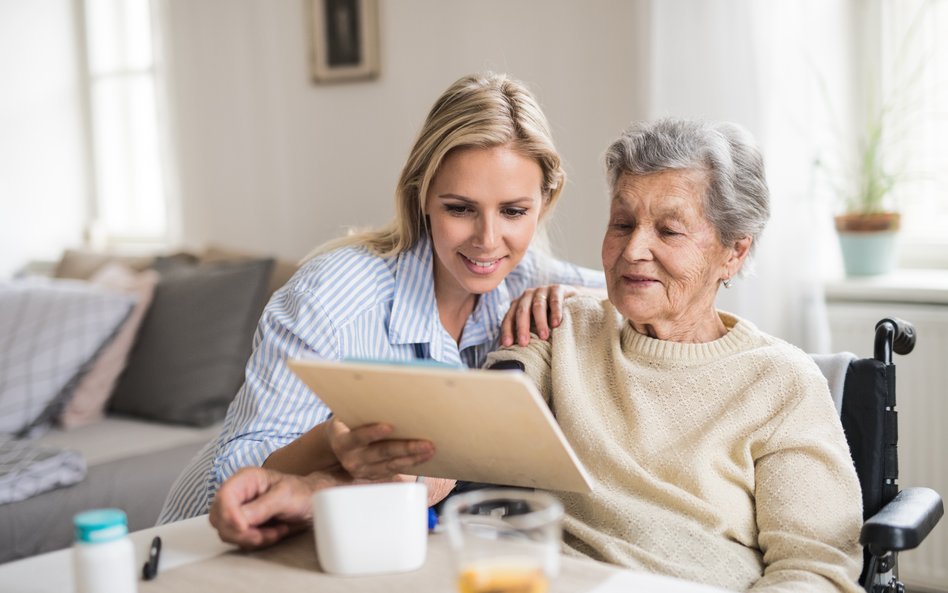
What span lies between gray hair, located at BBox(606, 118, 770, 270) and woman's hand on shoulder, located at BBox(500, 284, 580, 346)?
0.27 metres

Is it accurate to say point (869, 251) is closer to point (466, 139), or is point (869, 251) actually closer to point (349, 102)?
point (466, 139)

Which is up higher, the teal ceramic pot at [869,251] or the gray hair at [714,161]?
the gray hair at [714,161]

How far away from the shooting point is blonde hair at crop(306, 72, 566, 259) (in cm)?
172

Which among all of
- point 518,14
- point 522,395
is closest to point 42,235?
point 518,14

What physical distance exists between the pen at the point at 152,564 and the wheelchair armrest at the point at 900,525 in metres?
0.88

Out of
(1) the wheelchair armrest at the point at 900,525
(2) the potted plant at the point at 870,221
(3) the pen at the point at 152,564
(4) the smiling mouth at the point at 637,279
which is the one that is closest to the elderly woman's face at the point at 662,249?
(4) the smiling mouth at the point at 637,279

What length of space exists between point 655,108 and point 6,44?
11.7 ft

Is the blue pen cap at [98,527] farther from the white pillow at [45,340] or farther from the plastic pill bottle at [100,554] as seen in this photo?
the white pillow at [45,340]

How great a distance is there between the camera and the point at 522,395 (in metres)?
0.97

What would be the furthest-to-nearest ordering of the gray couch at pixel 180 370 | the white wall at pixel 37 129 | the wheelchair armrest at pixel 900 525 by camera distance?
1. the white wall at pixel 37 129
2. the gray couch at pixel 180 370
3. the wheelchair armrest at pixel 900 525

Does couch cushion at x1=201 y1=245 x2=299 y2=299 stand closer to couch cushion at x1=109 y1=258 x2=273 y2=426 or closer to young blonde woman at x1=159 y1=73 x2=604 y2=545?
couch cushion at x1=109 y1=258 x2=273 y2=426

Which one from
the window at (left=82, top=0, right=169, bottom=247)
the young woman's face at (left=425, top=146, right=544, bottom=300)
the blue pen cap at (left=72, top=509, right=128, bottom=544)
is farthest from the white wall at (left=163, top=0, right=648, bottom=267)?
the blue pen cap at (left=72, top=509, right=128, bottom=544)

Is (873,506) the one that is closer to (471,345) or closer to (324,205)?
(471,345)

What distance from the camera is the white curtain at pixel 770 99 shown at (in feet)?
8.87
